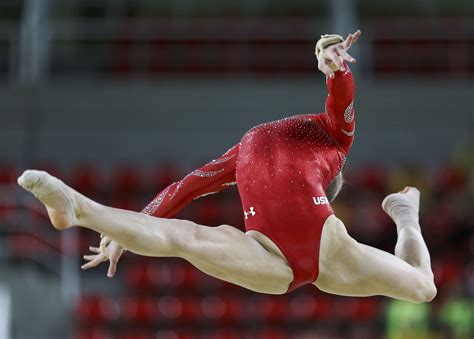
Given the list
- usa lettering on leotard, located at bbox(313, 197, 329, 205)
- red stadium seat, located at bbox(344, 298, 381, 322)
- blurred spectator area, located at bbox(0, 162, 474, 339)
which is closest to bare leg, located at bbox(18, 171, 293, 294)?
usa lettering on leotard, located at bbox(313, 197, 329, 205)

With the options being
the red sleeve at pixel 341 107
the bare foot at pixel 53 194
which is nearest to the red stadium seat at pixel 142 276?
the red sleeve at pixel 341 107

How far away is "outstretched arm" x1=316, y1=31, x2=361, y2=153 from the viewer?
3.83 metres

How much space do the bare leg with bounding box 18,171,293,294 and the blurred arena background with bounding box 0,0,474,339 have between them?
15.6 ft

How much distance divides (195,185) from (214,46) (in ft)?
25.7

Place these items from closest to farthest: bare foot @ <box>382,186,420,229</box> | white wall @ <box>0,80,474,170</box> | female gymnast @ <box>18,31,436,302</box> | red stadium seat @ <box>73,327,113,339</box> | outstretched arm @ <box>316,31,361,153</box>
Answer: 1. female gymnast @ <box>18,31,436,302</box>
2. outstretched arm @ <box>316,31,361,153</box>
3. bare foot @ <box>382,186,420,229</box>
4. red stadium seat @ <box>73,327,113,339</box>
5. white wall @ <box>0,80,474,170</box>

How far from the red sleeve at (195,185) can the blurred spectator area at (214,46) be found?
7298mm

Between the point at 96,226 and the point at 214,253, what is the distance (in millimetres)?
558

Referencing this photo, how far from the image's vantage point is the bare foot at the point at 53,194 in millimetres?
3158

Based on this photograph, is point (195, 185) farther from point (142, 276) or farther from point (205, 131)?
point (205, 131)

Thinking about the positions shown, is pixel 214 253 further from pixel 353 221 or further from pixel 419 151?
pixel 419 151

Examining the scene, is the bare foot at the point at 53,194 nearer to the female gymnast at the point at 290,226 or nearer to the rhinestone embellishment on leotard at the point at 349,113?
the female gymnast at the point at 290,226

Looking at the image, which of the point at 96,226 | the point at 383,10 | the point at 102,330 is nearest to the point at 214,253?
the point at 96,226

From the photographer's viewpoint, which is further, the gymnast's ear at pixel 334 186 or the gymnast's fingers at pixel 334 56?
the gymnast's ear at pixel 334 186

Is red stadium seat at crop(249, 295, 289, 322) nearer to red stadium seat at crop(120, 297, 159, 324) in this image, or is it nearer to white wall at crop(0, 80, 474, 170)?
red stadium seat at crop(120, 297, 159, 324)
